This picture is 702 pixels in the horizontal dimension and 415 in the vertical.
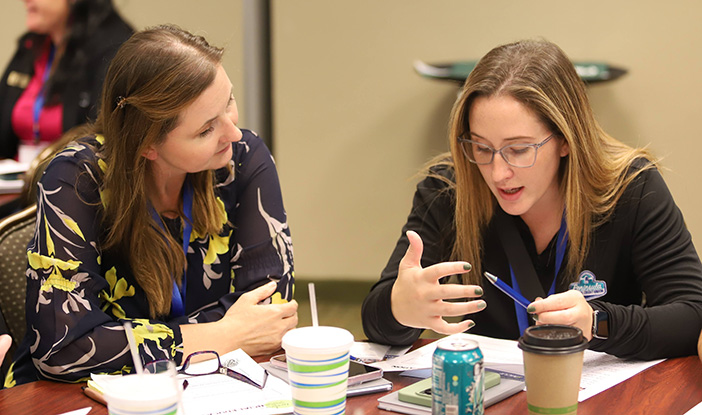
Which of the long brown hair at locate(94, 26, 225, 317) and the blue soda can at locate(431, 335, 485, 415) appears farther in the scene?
the long brown hair at locate(94, 26, 225, 317)

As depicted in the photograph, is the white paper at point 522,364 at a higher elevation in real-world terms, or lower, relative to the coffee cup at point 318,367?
lower

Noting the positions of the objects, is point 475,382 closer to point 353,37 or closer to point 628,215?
point 628,215

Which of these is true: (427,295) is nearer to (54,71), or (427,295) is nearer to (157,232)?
(157,232)

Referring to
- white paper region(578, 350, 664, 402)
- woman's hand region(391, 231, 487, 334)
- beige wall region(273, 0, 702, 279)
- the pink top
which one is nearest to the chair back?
woman's hand region(391, 231, 487, 334)

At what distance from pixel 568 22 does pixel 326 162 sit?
63.3 inches

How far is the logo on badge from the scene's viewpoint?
176 cm

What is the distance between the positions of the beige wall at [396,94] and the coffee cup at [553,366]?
3106mm

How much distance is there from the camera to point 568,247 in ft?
5.95

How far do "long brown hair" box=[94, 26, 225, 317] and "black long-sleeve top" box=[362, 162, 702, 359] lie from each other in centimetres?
52

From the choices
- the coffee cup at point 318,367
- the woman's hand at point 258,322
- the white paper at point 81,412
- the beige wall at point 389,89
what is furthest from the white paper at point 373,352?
the beige wall at point 389,89

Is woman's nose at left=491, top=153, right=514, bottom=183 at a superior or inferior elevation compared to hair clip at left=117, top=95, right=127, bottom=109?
inferior

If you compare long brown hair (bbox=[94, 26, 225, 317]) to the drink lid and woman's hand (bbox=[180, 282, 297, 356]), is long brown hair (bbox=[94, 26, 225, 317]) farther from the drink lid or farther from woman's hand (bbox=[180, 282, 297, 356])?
the drink lid

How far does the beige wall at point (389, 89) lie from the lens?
3.93m

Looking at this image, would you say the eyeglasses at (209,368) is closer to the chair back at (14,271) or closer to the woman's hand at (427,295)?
the woman's hand at (427,295)
